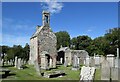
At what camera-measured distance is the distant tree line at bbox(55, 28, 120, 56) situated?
191 feet

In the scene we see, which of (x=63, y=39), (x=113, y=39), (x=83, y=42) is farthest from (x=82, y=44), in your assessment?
(x=113, y=39)

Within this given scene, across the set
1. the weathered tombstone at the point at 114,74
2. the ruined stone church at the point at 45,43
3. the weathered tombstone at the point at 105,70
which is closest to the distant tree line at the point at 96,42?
the ruined stone church at the point at 45,43

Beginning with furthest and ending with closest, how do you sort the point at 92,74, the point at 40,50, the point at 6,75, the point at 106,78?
the point at 40,50 → the point at 6,75 → the point at 106,78 → the point at 92,74

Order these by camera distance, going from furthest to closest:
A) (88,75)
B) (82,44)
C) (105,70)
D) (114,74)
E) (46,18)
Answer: (82,44), (46,18), (114,74), (105,70), (88,75)

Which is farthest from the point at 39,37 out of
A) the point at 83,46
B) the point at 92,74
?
the point at 83,46

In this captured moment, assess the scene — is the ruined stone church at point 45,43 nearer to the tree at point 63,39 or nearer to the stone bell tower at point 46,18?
the stone bell tower at point 46,18

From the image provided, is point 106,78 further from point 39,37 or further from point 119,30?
point 119,30

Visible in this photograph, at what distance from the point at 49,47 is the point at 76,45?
179 feet

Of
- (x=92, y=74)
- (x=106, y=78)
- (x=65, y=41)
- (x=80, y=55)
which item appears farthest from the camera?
(x=65, y=41)

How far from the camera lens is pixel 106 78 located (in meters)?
16.2

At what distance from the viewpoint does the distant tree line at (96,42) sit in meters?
58.2

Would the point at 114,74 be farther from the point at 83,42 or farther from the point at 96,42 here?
the point at 83,42

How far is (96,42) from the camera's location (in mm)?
79750

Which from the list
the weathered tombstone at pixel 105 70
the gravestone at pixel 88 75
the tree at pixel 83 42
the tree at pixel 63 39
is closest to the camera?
the gravestone at pixel 88 75
